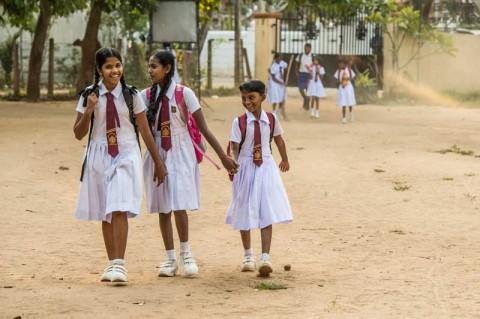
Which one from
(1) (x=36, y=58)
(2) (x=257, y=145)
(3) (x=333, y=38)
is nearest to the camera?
(2) (x=257, y=145)

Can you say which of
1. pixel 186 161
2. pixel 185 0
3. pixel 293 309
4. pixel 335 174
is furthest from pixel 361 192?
pixel 185 0

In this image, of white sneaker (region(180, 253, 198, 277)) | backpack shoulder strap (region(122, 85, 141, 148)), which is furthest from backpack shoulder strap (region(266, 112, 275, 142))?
backpack shoulder strap (region(122, 85, 141, 148))

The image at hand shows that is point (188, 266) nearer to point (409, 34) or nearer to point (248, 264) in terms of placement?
point (248, 264)

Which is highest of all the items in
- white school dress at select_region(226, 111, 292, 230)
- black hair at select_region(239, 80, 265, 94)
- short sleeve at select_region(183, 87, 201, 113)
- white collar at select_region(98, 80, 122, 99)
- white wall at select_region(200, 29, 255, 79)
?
white collar at select_region(98, 80, 122, 99)

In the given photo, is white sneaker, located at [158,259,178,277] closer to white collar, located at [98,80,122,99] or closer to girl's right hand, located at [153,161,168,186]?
girl's right hand, located at [153,161,168,186]

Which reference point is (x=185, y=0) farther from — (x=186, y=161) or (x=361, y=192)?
(x=186, y=161)

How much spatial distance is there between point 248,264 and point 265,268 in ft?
1.16

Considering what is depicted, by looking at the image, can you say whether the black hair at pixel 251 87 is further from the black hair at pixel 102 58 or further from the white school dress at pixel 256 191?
the black hair at pixel 102 58

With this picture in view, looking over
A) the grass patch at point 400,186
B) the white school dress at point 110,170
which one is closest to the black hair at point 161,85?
the white school dress at point 110,170

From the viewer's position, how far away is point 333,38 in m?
34.4

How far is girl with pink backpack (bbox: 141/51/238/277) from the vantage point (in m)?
8.17

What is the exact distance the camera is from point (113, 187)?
7754mm

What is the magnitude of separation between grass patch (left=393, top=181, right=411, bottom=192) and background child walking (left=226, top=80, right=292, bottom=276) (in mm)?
4962

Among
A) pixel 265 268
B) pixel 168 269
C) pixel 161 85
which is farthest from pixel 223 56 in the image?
pixel 265 268
